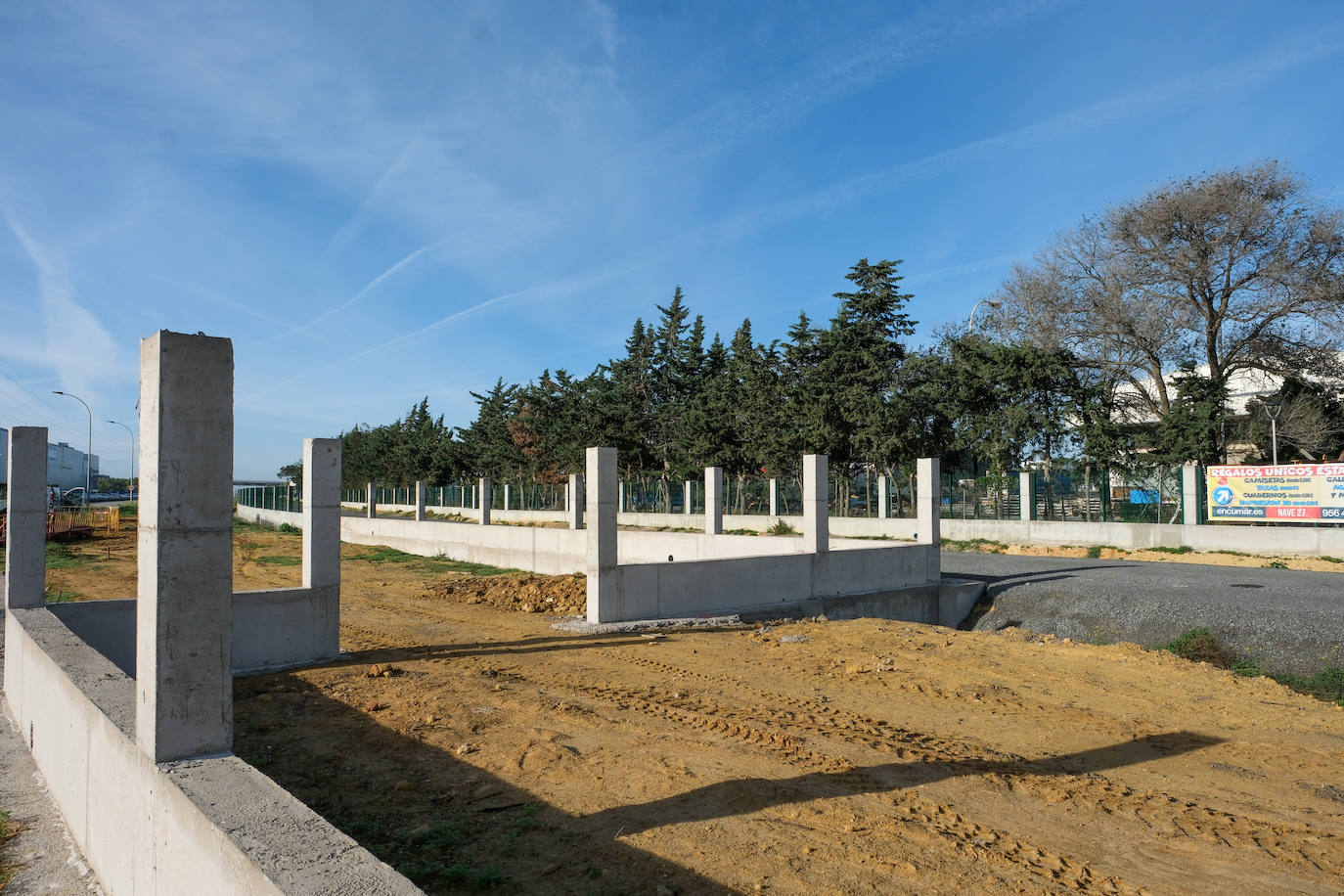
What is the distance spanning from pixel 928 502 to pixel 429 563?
15482 millimetres

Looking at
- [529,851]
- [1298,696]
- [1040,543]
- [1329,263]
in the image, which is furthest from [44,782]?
[1329,263]

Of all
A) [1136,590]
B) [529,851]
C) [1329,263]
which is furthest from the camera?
[1329,263]

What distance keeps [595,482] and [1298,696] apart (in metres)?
9.40

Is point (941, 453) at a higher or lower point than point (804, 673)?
higher

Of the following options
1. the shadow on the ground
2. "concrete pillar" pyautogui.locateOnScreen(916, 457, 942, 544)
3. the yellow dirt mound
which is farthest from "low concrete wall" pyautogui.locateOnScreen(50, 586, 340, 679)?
"concrete pillar" pyautogui.locateOnScreen(916, 457, 942, 544)

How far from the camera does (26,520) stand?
10.0 m

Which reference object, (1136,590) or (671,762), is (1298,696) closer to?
(1136,590)

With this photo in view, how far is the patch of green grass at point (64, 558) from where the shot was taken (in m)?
23.9

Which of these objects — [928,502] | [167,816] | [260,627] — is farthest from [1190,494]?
[167,816]

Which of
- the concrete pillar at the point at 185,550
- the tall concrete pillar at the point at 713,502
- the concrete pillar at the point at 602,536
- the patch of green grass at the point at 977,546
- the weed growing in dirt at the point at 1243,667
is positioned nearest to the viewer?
the concrete pillar at the point at 185,550

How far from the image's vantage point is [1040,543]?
2734 cm

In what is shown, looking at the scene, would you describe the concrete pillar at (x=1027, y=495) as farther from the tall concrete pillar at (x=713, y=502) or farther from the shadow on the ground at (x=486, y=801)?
the shadow on the ground at (x=486, y=801)

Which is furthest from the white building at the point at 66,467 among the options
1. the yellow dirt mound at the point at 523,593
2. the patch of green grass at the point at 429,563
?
the yellow dirt mound at the point at 523,593

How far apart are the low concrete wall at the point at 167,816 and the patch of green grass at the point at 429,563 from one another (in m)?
17.6
